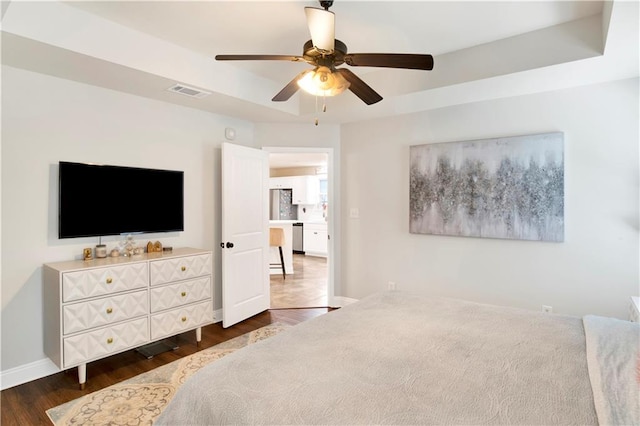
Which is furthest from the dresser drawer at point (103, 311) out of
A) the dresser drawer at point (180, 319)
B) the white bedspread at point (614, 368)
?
the white bedspread at point (614, 368)

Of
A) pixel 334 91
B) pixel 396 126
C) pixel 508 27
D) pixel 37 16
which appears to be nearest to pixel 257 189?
pixel 396 126

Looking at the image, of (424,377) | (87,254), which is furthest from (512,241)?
(87,254)

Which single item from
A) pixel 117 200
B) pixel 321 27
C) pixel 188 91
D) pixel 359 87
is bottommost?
pixel 117 200

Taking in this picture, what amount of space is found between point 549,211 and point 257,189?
2.91 meters

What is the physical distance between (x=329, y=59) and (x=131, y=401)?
252 cm

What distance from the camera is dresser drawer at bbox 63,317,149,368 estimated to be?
244 centimetres

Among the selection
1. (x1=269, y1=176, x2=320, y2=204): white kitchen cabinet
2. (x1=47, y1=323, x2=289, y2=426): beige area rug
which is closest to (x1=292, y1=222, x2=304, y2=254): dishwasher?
(x1=269, y1=176, x2=320, y2=204): white kitchen cabinet

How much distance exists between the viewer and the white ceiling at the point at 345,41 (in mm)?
2234

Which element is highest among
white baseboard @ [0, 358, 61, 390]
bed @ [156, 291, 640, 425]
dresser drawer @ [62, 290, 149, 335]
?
bed @ [156, 291, 640, 425]

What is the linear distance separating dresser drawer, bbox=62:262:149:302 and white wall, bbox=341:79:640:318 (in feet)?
7.73

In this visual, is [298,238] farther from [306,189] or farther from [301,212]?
[306,189]

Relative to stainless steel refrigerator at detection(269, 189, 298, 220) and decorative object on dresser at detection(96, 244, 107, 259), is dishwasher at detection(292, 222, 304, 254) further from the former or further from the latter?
decorative object on dresser at detection(96, 244, 107, 259)

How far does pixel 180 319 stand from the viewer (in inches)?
122

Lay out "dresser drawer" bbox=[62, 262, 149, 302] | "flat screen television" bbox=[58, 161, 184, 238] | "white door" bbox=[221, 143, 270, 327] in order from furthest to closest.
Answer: "white door" bbox=[221, 143, 270, 327] → "flat screen television" bbox=[58, 161, 184, 238] → "dresser drawer" bbox=[62, 262, 149, 302]
